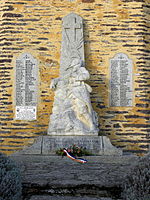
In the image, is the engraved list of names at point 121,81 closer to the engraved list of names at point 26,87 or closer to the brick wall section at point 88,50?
the brick wall section at point 88,50

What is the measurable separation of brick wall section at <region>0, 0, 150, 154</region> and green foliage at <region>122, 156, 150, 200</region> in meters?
Answer: 3.36

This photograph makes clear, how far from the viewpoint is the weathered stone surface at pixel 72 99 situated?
7.34m

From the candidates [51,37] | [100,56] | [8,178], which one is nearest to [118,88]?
[100,56]

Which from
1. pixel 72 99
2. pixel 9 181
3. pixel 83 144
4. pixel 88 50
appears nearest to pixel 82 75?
pixel 72 99

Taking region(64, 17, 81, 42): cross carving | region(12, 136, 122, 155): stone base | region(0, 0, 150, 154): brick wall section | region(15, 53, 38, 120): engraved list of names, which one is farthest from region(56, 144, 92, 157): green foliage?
region(64, 17, 81, 42): cross carving

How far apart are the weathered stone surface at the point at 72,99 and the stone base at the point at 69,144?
0.78 ft

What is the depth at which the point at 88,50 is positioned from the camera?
28.1 feet

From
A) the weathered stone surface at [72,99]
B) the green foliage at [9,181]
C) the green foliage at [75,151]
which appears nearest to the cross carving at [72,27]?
the weathered stone surface at [72,99]

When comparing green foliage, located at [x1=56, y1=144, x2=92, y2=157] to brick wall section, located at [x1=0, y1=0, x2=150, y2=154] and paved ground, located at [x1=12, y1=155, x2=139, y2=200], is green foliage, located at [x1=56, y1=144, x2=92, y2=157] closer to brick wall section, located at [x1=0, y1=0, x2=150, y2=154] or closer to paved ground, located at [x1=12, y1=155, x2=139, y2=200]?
paved ground, located at [x1=12, y1=155, x2=139, y2=200]

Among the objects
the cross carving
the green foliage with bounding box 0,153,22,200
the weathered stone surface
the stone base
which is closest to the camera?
the green foliage with bounding box 0,153,22,200

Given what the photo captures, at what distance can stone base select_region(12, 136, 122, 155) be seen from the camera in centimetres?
690

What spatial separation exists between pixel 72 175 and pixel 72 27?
411 centimetres

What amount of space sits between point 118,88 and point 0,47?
3.40 meters

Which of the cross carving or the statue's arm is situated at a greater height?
the cross carving
